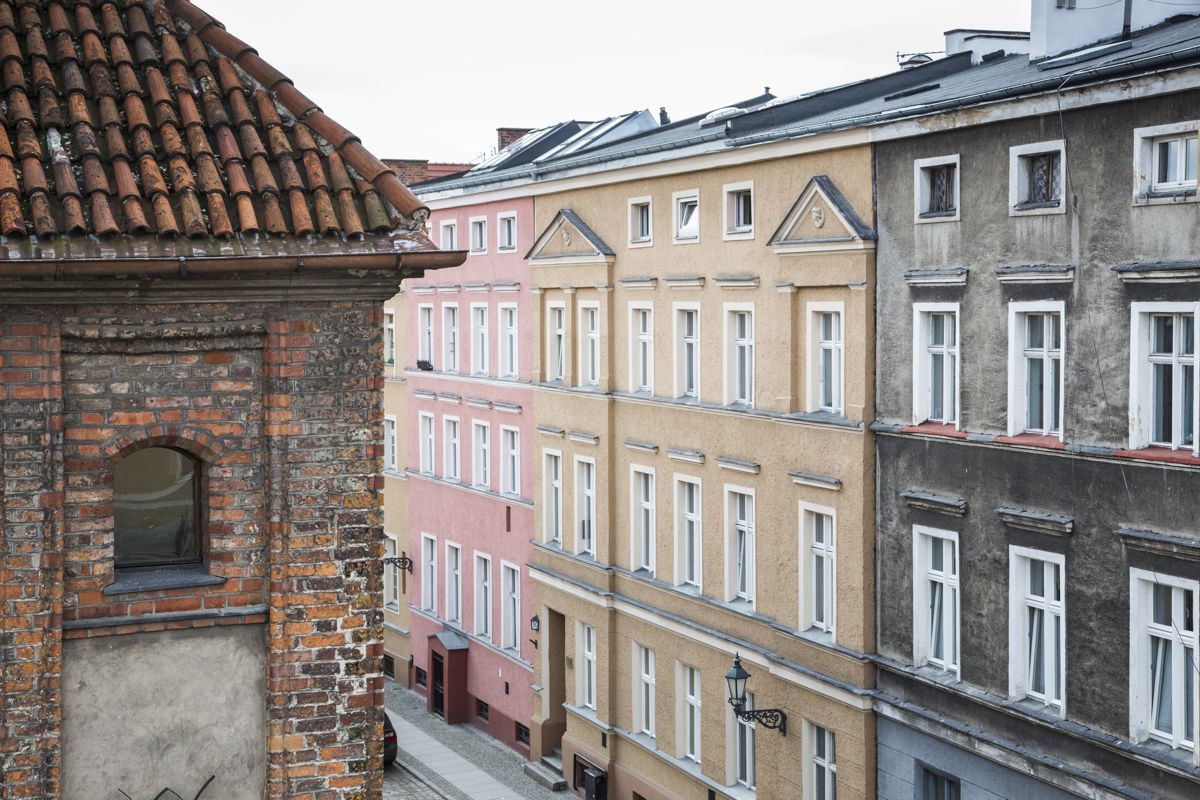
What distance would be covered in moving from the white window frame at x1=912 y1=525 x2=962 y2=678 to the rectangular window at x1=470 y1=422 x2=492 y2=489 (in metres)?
16.7

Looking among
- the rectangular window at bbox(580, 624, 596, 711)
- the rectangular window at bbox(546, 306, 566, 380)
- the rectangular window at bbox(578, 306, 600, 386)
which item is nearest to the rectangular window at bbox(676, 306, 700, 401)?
the rectangular window at bbox(578, 306, 600, 386)

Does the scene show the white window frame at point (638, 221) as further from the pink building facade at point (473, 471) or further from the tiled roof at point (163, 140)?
the tiled roof at point (163, 140)

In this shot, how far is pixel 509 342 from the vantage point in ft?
123

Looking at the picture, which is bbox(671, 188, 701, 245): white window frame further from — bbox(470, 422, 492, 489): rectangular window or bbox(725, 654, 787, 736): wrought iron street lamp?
bbox(470, 422, 492, 489): rectangular window

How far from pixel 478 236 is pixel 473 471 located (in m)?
5.38

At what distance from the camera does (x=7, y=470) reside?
1005 centimetres

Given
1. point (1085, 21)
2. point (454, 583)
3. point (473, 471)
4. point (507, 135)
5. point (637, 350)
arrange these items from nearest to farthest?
point (1085, 21)
point (637, 350)
point (473, 471)
point (454, 583)
point (507, 135)

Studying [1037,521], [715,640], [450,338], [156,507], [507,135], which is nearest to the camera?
[156,507]

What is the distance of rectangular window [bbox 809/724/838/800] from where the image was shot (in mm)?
25562

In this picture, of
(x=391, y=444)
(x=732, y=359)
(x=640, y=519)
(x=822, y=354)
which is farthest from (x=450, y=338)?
(x=822, y=354)

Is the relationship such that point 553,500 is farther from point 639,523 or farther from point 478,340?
point 478,340

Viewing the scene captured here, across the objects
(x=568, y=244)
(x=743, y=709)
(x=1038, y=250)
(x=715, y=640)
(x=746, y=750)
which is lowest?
(x=746, y=750)

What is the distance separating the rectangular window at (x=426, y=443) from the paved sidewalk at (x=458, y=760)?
5.74 metres

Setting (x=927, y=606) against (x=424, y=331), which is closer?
(x=927, y=606)
